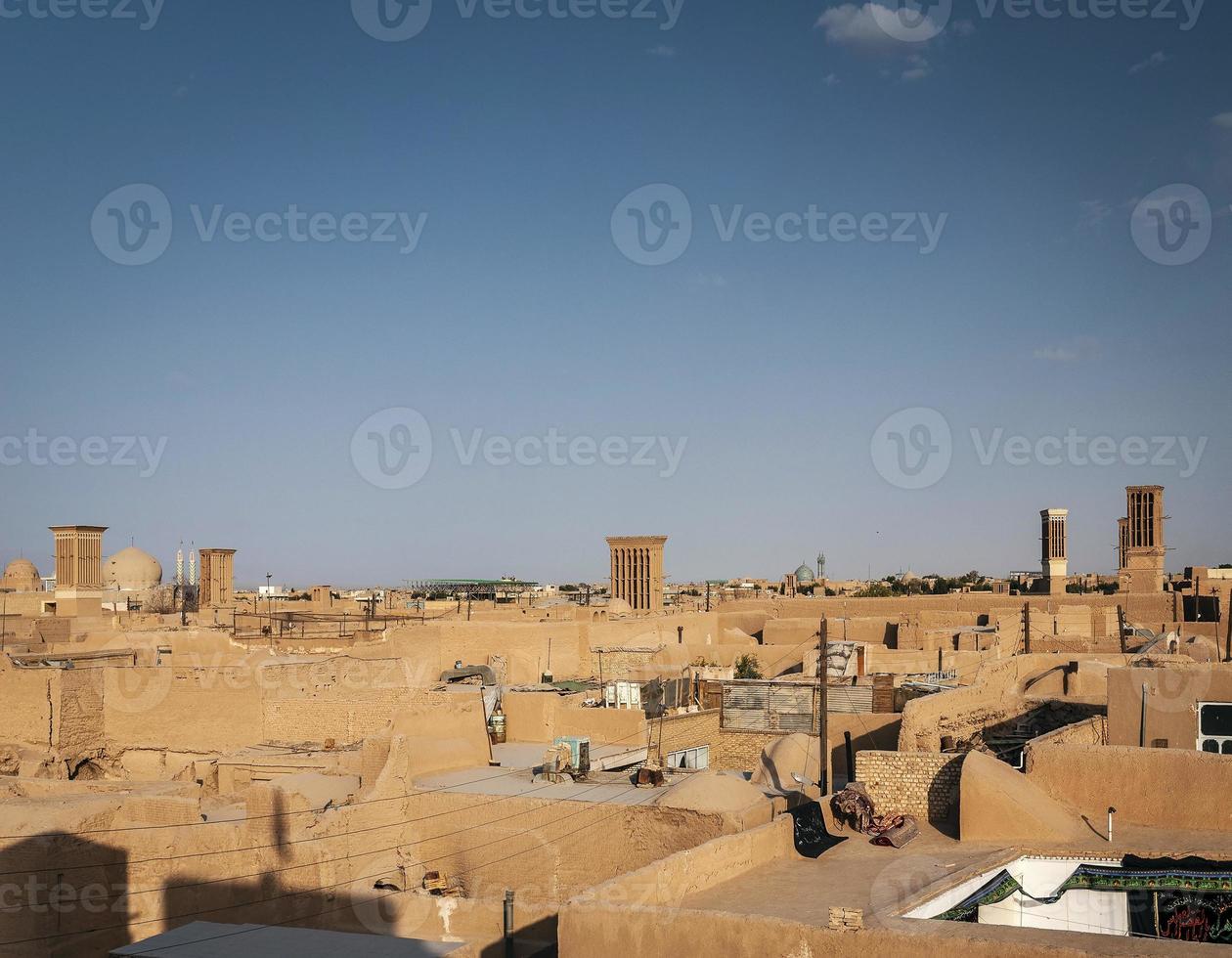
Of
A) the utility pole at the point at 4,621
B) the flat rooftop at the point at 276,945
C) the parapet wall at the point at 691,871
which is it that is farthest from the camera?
the utility pole at the point at 4,621

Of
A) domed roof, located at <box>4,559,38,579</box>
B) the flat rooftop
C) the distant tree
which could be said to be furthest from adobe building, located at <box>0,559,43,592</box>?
the flat rooftop

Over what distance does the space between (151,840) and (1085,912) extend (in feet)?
36.1

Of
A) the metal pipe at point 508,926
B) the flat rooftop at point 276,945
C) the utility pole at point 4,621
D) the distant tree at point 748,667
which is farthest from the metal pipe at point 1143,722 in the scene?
the utility pole at point 4,621

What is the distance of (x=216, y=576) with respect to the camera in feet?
140

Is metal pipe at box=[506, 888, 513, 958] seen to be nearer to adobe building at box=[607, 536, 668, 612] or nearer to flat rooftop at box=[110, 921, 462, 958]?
flat rooftop at box=[110, 921, 462, 958]

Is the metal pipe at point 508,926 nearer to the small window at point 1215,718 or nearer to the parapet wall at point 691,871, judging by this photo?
the parapet wall at point 691,871

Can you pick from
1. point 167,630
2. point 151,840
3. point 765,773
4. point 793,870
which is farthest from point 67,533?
point 793,870

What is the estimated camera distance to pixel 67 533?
3666cm

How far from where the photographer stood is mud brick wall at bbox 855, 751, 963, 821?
48.0 feet

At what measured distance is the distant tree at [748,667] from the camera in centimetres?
2919

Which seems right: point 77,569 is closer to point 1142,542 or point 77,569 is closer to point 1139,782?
point 1139,782

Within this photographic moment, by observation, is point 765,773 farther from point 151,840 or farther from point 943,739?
point 151,840

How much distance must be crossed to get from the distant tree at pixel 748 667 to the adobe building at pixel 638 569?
48.1ft

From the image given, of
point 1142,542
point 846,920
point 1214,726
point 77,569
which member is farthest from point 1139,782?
point 1142,542
